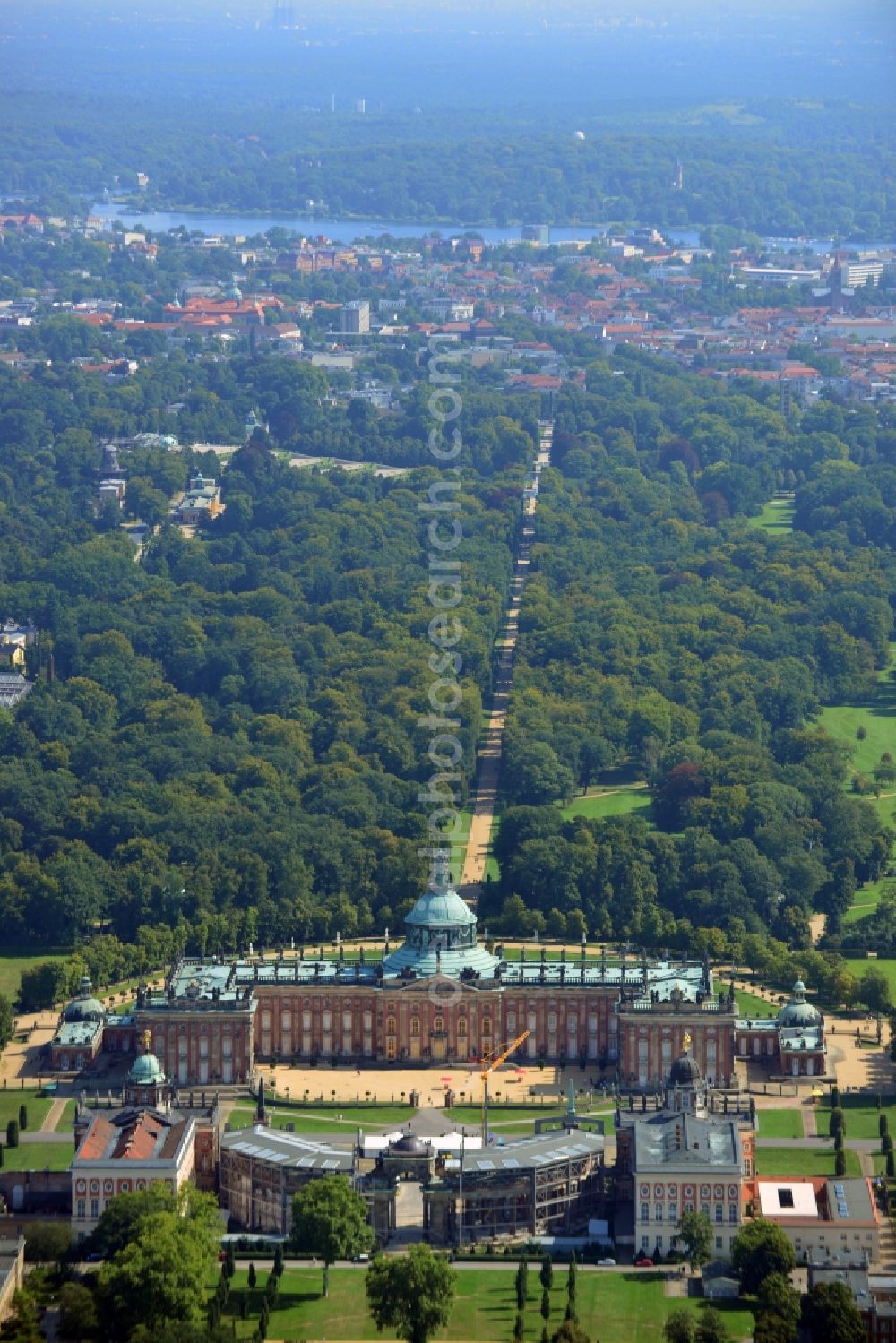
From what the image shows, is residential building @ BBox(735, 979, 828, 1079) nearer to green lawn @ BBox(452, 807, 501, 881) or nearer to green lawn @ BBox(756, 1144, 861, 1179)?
green lawn @ BBox(756, 1144, 861, 1179)

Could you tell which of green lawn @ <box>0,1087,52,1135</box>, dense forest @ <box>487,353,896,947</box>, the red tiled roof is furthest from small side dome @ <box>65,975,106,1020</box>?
dense forest @ <box>487,353,896,947</box>

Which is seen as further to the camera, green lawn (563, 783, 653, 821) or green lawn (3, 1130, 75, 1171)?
green lawn (563, 783, 653, 821)

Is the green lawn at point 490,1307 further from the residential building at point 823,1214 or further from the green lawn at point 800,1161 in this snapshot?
the green lawn at point 800,1161

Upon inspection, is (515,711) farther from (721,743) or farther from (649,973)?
(649,973)

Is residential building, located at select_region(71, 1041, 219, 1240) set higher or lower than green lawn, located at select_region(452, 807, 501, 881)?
lower

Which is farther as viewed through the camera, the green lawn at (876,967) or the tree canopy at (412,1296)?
the green lawn at (876,967)

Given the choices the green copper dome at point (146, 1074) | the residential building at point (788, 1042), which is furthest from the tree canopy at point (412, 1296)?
the residential building at point (788, 1042)
